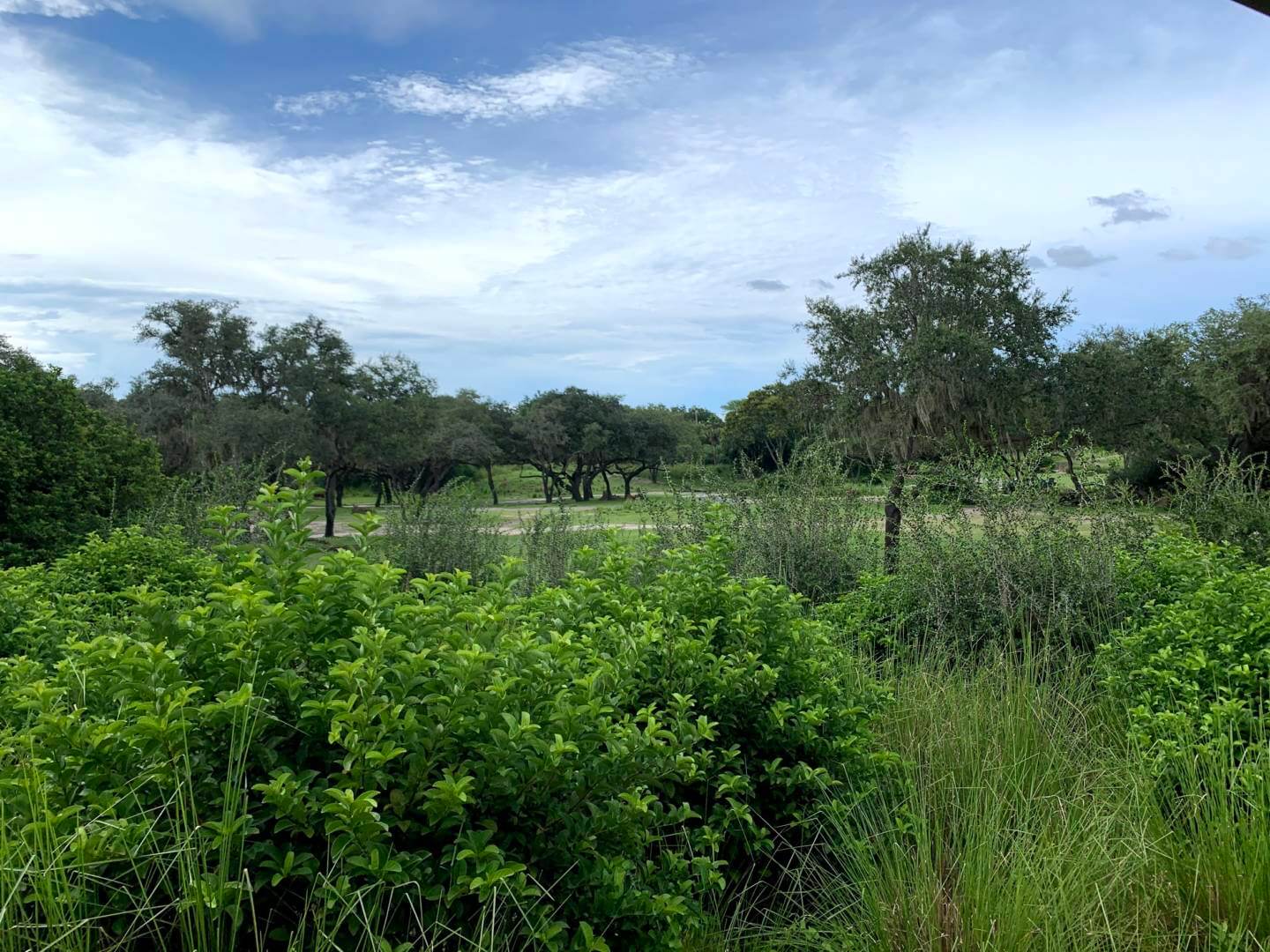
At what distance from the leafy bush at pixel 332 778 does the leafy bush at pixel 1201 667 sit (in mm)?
2123

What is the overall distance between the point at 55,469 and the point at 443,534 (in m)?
4.85

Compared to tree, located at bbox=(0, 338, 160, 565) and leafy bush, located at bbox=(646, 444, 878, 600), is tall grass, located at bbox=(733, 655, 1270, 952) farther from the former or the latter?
tree, located at bbox=(0, 338, 160, 565)

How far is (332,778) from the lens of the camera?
2094mm

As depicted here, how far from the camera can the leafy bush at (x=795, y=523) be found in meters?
7.25

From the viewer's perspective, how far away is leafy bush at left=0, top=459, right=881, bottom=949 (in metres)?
1.87

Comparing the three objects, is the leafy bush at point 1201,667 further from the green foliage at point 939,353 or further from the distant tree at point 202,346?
the distant tree at point 202,346

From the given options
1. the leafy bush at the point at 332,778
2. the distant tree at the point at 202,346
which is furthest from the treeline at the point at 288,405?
the leafy bush at the point at 332,778

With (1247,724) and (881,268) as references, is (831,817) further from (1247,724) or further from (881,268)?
(881,268)

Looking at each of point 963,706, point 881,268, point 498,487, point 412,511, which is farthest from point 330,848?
point 498,487

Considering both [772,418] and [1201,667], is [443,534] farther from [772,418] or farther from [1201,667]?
[772,418]

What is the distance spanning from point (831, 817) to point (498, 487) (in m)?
50.4

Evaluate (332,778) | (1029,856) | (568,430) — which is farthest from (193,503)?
(568,430)

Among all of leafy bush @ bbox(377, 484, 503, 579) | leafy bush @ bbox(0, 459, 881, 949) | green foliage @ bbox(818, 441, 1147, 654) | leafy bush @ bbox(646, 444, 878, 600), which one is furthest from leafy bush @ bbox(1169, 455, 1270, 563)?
leafy bush @ bbox(0, 459, 881, 949)

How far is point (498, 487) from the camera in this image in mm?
52562
